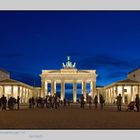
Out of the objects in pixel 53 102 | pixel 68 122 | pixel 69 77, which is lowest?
pixel 68 122

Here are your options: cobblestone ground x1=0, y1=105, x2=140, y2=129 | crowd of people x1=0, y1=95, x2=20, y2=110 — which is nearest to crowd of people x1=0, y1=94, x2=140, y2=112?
crowd of people x1=0, y1=95, x2=20, y2=110

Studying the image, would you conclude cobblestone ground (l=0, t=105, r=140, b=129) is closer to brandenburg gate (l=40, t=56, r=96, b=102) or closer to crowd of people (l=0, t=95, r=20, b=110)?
crowd of people (l=0, t=95, r=20, b=110)

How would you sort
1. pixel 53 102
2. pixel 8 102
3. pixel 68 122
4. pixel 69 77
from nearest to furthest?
1. pixel 68 122
2. pixel 8 102
3. pixel 53 102
4. pixel 69 77

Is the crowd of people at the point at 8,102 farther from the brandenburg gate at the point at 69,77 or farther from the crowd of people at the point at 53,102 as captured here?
the brandenburg gate at the point at 69,77

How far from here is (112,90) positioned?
73.2 m

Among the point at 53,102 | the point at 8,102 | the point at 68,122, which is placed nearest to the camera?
the point at 68,122

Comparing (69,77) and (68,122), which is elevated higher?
(69,77)

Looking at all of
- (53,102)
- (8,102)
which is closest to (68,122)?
(8,102)

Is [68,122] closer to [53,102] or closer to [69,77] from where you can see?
[53,102]

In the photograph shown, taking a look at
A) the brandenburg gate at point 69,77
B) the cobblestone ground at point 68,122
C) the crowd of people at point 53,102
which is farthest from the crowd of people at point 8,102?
the brandenburg gate at point 69,77

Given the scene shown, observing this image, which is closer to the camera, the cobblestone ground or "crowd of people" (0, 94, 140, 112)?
the cobblestone ground
